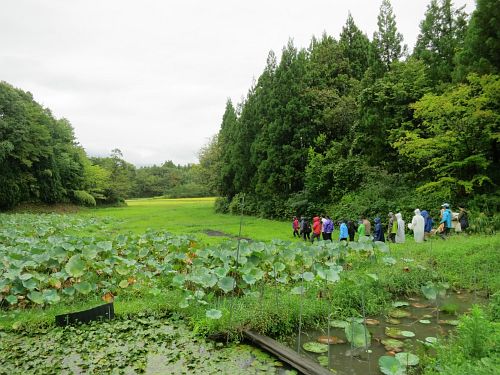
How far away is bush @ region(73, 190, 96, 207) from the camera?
147ft

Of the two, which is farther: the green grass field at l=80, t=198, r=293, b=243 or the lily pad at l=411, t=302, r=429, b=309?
the green grass field at l=80, t=198, r=293, b=243

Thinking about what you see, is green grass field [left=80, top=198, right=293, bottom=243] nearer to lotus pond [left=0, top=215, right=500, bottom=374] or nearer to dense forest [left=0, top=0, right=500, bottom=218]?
dense forest [left=0, top=0, right=500, bottom=218]

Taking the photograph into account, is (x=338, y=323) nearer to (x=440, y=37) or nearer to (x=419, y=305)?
(x=419, y=305)

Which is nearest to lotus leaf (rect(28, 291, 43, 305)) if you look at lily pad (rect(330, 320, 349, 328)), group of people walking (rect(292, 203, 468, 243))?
lily pad (rect(330, 320, 349, 328))

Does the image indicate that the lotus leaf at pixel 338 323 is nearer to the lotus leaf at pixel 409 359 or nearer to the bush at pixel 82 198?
the lotus leaf at pixel 409 359

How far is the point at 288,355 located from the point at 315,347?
604 millimetres

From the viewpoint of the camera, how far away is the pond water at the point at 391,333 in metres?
4.62

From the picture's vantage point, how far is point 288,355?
15.3 feet

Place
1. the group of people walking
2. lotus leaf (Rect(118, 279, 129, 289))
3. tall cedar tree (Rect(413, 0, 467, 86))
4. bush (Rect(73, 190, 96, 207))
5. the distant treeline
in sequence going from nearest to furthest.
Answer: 1. lotus leaf (Rect(118, 279, 129, 289))
2. the group of people walking
3. tall cedar tree (Rect(413, 0, 467, 86))
4. the distant treeline
5. bush (Rect(73, 190, 96, 207))

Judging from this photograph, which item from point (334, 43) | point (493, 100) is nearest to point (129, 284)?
point (493, 100)

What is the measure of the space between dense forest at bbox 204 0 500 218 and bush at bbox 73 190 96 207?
64.3 ft

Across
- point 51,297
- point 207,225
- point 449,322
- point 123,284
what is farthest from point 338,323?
point 207,225

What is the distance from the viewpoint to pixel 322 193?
78.3 ft

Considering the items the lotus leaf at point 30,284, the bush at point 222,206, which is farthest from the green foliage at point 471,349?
the bush at point 222,206
